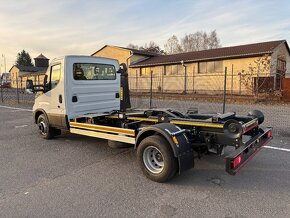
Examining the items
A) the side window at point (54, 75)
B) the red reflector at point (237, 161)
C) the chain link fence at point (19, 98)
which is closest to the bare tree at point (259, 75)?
the side window at point (54, 75)

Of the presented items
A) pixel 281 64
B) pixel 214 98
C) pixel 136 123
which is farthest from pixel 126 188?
pixel 281 64

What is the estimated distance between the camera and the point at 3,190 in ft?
12.8

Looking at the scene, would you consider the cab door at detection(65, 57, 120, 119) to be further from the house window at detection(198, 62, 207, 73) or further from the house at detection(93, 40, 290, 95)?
the house window at detection(198, 62, 207, 73)

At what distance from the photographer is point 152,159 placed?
4285 millimetres

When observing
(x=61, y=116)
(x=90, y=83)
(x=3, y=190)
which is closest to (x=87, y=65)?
(x=90, y=83)

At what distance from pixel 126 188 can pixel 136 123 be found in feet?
5.29

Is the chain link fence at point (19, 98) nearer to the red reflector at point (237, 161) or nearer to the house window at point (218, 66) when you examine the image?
the red reflector at point (237, 161)

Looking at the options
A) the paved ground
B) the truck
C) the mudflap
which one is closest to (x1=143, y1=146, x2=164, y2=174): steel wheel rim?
the truck

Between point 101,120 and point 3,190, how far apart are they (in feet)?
8.57

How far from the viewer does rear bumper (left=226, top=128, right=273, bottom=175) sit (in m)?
3.40

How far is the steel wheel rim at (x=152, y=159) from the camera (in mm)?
4184

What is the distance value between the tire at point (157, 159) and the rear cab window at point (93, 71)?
3013 millimetres

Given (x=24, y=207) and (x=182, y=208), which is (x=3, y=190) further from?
(x=182, y=208)

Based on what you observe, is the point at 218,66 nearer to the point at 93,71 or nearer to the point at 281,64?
the point at 281,64
